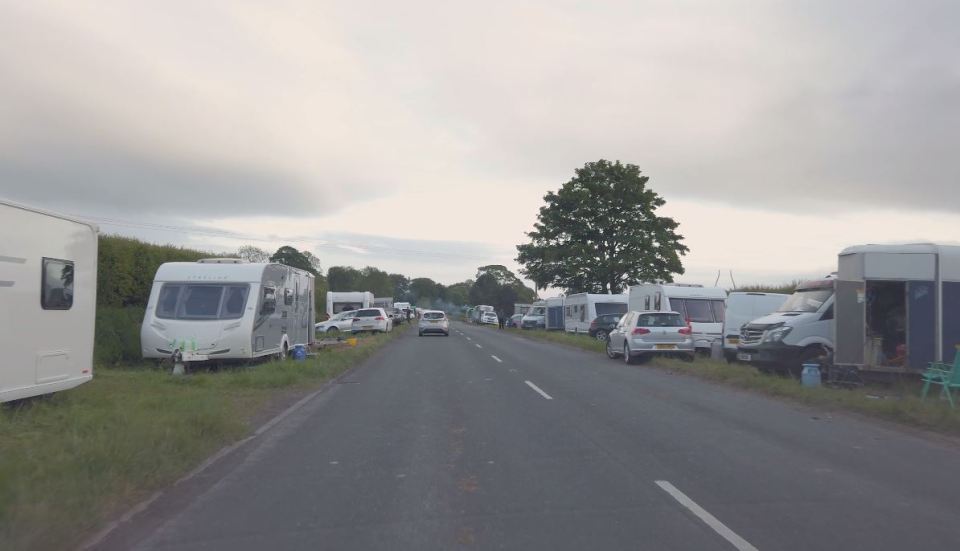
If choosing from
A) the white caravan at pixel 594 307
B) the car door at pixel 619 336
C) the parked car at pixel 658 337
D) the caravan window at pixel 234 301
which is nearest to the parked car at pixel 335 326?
the white caravan at pixel 594 307

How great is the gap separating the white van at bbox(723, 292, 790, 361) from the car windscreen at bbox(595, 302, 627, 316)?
650 inches

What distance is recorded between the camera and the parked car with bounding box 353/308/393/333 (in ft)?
135

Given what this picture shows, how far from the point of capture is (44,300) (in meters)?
10.6

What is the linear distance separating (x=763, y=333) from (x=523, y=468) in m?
11.1

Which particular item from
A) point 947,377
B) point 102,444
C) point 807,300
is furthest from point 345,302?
point 102,444

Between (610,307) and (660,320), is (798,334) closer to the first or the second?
(660,320)

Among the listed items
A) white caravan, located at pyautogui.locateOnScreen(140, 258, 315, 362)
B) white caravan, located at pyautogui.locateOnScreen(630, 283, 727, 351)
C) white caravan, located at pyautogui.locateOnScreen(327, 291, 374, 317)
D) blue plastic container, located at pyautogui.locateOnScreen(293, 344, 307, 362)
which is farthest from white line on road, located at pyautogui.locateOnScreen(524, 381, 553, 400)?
white caravan, located at pyautogui.locateOnScreen(327, 291, 374, 317)

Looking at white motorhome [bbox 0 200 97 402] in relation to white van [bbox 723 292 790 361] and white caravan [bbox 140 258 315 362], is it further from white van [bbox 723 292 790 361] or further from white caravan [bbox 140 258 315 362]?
white van [bbox 723 292 790 361]

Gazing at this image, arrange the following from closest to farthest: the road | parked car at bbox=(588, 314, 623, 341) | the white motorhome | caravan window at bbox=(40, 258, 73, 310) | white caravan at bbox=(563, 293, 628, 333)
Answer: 1. the road
2. the white motorhome
3. caravan window at bbox=(40, 258, 73, 310)
4. parked car at bbox=(588, 314, 623, 341)
5. white caravan at bbox=(563, 293, 628, 333)

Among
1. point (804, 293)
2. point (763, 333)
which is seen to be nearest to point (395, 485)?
point (763, 333)

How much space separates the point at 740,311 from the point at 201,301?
15267 mm

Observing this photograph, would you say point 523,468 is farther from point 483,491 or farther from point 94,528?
point 94,528

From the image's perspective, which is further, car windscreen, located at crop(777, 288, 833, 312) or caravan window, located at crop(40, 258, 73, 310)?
car windscreen, located at crop(777, 288, 833, 312)

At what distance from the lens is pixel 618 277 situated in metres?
47.7
